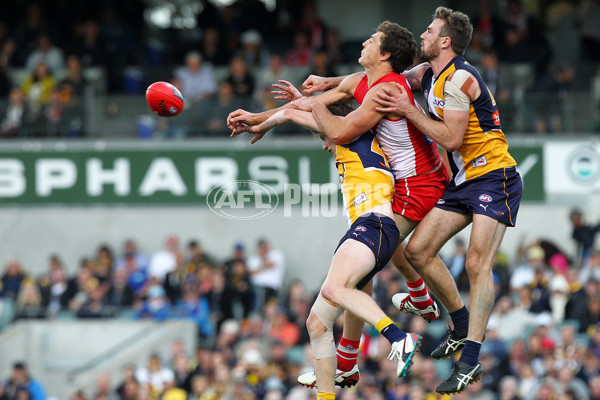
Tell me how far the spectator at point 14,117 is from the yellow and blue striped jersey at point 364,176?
12.6 m

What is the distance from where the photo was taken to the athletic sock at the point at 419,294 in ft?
32.9

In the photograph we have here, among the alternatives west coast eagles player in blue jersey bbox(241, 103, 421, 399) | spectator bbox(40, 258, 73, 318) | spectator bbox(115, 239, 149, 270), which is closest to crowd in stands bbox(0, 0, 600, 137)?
spectator bbox(115, 239, 149, 270)

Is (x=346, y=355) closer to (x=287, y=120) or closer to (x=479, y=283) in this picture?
(x=479, y=283)

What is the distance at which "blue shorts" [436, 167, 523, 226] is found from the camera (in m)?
9.38

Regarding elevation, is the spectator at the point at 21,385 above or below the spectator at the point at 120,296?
below

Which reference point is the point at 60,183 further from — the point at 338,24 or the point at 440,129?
the point at 440,129

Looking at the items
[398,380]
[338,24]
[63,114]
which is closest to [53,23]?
[63,114]

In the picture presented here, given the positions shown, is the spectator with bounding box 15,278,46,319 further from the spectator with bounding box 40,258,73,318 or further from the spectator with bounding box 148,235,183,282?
the spectator with bounding box 148,235,183,282

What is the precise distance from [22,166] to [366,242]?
13.5 metres

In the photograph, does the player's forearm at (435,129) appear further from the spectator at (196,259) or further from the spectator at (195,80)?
the spectator at (195,80)

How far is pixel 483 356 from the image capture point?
52.1 ft

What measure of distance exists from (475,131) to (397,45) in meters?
0.98

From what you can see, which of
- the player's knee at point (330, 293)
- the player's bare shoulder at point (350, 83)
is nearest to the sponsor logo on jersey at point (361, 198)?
the player's knee at point (330, 293)

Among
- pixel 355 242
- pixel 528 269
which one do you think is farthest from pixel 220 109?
pixel 355 242
